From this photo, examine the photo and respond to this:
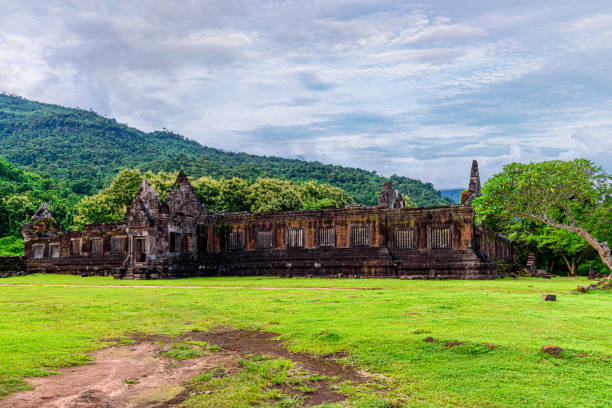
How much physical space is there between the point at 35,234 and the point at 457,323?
5282 centimetres

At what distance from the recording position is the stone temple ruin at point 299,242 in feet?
112

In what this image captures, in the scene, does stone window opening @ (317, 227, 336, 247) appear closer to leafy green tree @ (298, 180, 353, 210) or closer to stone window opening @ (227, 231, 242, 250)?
stone window opening @ (227, 231, 242, 250)

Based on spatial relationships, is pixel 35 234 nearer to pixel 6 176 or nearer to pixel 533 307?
pixel 6 176

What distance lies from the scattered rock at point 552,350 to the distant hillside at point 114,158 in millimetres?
89912

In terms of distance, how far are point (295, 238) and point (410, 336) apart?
95.5 ft

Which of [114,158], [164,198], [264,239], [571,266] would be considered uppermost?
[114,158]

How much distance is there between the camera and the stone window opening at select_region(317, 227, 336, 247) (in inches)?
1491

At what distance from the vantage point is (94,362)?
9336 millimetres

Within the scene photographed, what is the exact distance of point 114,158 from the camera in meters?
127

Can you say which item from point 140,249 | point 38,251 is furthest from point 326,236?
point 38,251

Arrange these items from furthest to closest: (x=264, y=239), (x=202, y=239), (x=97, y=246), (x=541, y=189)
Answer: (x=97, y=246) < (x=202, y=239) < (x=264, y=239) < (x=541, y=189)

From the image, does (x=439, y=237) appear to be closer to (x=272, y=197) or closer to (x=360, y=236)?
(x=360, y=236)

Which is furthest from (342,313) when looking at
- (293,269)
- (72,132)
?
(72,132)

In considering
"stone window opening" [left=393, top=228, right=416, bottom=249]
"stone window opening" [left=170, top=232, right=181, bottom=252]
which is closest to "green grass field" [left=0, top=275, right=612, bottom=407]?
"stone window opening" [left=393, top=228, right=416, bottom=249]
